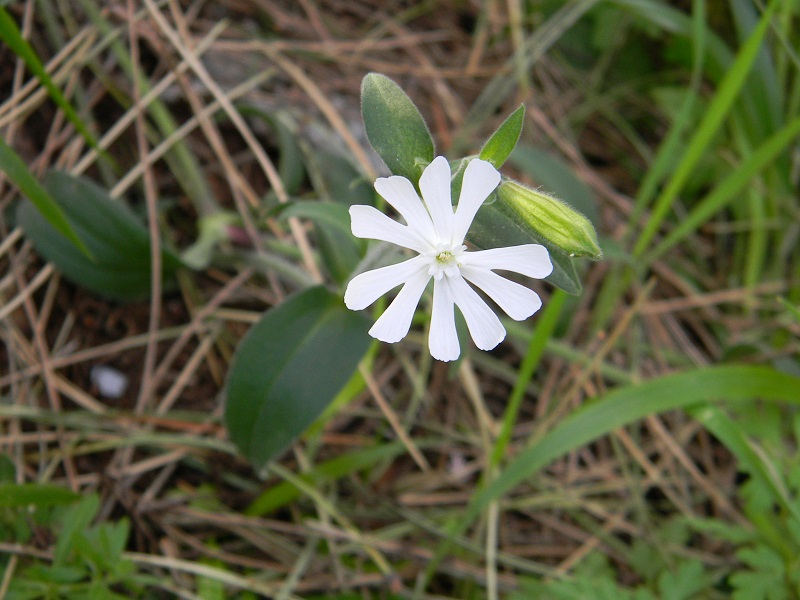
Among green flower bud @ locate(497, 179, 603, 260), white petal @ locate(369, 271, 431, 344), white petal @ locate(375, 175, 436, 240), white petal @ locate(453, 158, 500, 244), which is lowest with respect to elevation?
white petal @ locate(369, 271, 431, 344)

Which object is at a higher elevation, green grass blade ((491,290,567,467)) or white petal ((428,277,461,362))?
green grass blade ((491,290,567,467))

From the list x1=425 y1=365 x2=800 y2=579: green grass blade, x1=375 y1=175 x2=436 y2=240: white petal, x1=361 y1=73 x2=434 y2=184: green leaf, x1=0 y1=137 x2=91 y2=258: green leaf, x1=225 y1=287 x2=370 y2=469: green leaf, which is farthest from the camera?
x1=425 y1=365 x2=800 y2=579: green grass blade

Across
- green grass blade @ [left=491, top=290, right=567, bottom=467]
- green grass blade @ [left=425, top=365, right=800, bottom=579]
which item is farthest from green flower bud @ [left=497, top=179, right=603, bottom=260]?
green grass blade @ [left=425, top=365, right=800, bottom=579]

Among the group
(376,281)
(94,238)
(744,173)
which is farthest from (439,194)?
(744,173)

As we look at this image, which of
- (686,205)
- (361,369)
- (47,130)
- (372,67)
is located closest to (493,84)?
(372,67)

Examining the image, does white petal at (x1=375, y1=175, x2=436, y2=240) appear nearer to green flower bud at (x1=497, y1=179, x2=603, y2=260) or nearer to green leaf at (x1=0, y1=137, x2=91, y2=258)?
green flower bud at (x1=497, y1=179, x2=603, y2=260)

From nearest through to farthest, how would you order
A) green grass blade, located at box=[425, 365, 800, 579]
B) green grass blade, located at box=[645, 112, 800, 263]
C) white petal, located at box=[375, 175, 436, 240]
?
white petal, located at box=[375, 175, 436, 240] → green grass blade, located at box=[425, 365, 800, 579] → green grass blade, located at box=[645, 112, 800, 263]
